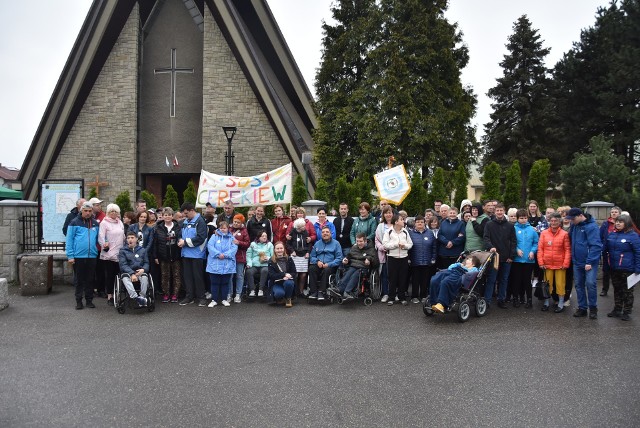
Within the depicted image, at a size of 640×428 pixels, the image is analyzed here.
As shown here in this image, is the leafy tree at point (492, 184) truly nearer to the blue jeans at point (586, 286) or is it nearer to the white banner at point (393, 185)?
the white banner at point (393, 185)

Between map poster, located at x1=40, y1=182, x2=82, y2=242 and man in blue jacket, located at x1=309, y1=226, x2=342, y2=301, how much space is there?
5.87m

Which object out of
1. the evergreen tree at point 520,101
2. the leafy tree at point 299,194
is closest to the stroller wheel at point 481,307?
the leafy tree at point 299,194

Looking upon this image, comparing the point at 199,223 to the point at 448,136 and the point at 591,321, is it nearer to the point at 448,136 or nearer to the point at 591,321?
the point at 591,321

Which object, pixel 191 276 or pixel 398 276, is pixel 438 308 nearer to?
pixel 398 276

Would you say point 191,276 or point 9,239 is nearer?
point 191,276

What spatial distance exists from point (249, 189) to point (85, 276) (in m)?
4.69

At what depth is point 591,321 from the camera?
294 inches

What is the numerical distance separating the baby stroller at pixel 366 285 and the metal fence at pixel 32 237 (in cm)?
640

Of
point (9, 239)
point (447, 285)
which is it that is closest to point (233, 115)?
point (9, 239)

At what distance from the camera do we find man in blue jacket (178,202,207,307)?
8.76 m

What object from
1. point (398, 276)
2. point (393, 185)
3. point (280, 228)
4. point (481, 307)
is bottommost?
point (481, 307)

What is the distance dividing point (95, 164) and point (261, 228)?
11.6 m

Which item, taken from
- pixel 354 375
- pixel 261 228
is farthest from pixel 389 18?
pixel 354 375

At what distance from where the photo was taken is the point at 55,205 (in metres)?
11.0
